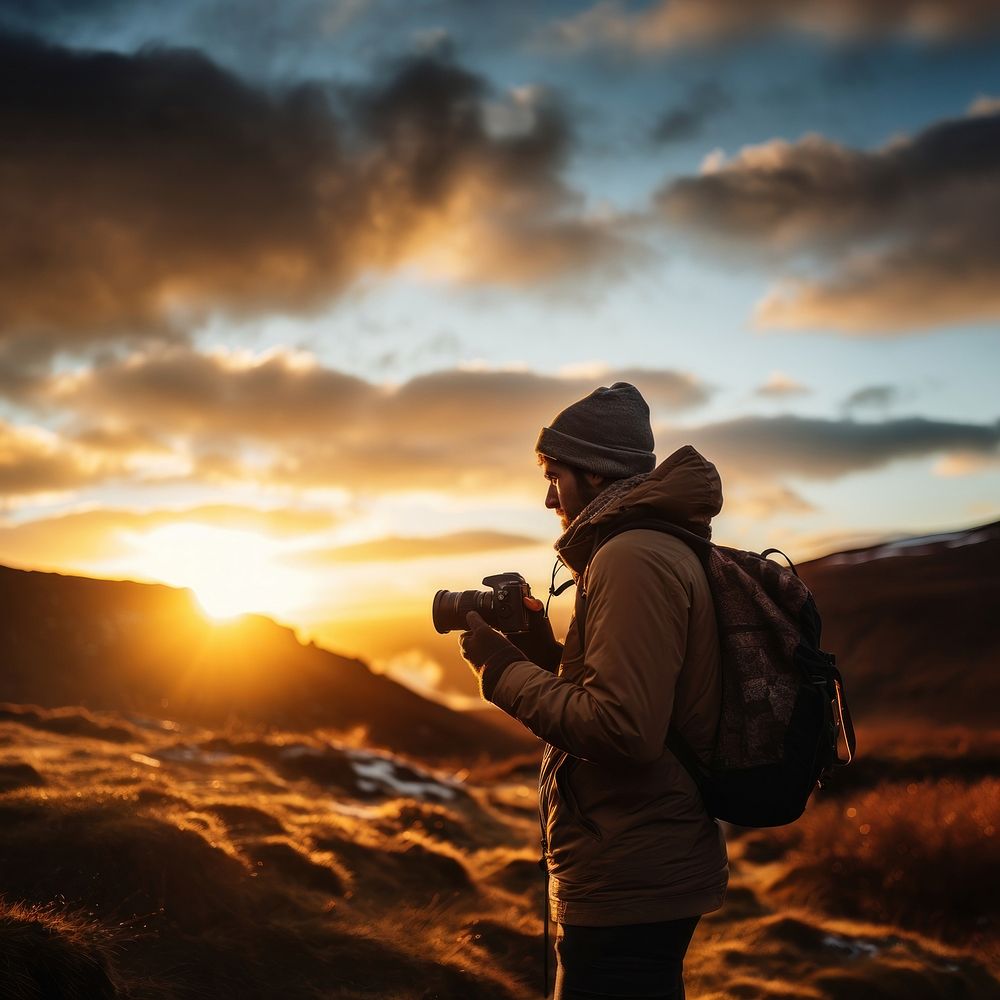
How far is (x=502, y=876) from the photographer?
36.8 ft

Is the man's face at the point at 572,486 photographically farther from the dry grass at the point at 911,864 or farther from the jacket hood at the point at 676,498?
the dry grass at the point at 911,864

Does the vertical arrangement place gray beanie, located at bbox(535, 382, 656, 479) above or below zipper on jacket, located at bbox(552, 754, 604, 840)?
above

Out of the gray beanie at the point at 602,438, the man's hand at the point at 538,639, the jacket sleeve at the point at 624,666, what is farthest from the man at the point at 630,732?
the man's hand at the point at 538,639

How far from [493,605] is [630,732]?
3.68 ft

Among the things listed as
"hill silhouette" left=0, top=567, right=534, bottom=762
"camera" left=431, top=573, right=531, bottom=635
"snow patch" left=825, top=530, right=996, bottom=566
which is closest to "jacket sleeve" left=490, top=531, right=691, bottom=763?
"camera" left=431, top=573, right=531, bottom=635

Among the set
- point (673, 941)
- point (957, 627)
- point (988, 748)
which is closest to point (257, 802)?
point (673, 941)

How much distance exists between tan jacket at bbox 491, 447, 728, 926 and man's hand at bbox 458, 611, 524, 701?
6cm

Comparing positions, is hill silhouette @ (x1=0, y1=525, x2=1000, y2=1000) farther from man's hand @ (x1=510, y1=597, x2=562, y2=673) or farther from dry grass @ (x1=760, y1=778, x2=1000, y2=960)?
man's hand @ (x1=510, y1=597, x2=562, y2=673)

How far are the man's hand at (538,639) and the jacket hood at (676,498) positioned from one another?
2.08 ft

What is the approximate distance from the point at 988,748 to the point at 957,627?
15283 mm

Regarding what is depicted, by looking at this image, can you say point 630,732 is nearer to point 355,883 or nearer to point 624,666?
point 624,666

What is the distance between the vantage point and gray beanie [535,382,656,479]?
12.2 ft

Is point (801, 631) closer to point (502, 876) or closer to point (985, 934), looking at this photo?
point (502, 876)

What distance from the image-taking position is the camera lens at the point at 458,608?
3982 mm
